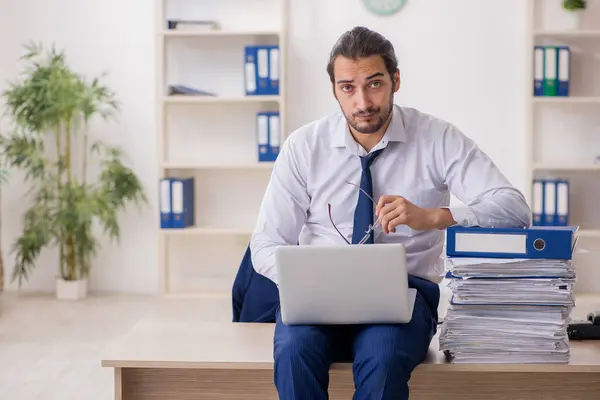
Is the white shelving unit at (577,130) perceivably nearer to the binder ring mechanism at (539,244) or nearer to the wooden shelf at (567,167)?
the wooden shelf at (567,167)

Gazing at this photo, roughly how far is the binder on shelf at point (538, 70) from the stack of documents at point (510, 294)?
→ 3246 millimetres

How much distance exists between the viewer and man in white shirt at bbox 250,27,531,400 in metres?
2.35

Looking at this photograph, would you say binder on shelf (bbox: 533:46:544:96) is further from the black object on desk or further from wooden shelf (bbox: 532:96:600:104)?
the black object on desk

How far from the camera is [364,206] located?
8.04ft

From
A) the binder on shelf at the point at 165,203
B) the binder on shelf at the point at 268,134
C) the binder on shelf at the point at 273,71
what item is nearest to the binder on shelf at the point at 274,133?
the binder on shelf at the point at 268,134

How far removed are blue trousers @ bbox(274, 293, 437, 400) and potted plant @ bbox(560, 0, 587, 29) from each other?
354 cm

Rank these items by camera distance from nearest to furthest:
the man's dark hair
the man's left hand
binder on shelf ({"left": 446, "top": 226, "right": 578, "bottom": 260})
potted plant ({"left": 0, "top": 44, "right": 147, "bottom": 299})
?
binder on shelf ({"left": 446, "top": 226, "right": 578, "bottom": 260}) < the man's left hand < the man's dark hair < potted plant ({"left": 0, "top": 44, "right": 147, "bottom": 299})

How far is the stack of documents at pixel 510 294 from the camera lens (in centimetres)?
203

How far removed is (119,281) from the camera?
5602 millimetres

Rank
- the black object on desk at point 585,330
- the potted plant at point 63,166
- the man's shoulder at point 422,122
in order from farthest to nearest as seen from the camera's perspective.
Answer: the potted plant at point 63,166
the man's shoulder at point 422,122
the black object on desk at point 585,330

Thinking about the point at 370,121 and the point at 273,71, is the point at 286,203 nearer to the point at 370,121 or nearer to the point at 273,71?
the point at 370,121

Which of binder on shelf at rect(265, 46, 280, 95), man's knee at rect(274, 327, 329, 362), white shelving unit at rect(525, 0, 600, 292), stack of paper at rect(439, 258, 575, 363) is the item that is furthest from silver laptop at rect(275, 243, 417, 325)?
white shelving unit at rect(525, 0, 600, 292)

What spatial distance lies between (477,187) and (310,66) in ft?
10.1

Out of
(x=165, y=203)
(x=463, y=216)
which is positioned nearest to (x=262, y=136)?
(x=165, y=203)
